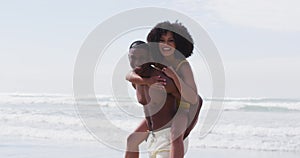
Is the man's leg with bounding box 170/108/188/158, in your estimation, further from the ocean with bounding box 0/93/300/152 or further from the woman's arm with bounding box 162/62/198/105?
the ocean with bounding box 0/93/300/152

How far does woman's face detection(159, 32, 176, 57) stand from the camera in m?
3.18

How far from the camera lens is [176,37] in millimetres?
Result: 3197

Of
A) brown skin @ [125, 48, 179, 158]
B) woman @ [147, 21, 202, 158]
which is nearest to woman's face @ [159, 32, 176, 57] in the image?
woman @ [147, 21, 202, 158]

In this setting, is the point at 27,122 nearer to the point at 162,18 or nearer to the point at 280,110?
the point at 280,110

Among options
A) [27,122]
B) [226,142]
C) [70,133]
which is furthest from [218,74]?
[27,122]

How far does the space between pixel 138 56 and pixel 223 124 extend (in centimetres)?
1133

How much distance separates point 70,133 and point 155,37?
9.66 meters

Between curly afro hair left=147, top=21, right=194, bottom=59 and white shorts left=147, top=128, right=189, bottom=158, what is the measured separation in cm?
45

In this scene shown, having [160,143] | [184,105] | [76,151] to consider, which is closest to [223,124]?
[76,151]

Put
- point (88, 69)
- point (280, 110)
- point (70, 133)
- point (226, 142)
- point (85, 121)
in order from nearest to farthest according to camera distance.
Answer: point (88, 69) < point (85, 121) < point (226, 142) < point (70, 133) < point (280, 110)

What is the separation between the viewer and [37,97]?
24703 millimetres

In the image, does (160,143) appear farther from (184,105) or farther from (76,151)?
(76,151)

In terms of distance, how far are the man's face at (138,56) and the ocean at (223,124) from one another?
3.25 meters

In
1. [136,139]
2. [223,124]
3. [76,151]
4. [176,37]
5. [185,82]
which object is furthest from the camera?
[223,124]
